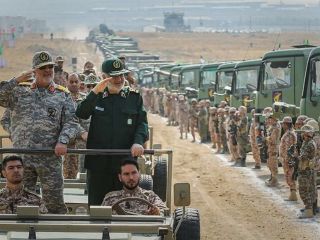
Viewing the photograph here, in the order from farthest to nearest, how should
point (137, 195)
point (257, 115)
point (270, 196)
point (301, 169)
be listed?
point (257, 115) → point (270, 196) → point (301, 169) → point (137, 195)

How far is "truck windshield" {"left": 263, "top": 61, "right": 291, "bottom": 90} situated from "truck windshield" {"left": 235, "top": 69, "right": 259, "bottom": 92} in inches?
114

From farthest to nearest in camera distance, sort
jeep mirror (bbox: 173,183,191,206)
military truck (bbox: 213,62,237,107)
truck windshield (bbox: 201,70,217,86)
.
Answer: truck windshield (bbox: 201,70,217,86)
military truck (bbox: 213,62,237,107)
jeep mirror (bbox: 173,183,191,206)

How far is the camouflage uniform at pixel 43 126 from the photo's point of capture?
1002cm

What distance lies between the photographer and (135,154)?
9.73m

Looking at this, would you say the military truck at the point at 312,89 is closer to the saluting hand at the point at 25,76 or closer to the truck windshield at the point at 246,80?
the truck windshield at the point at 246,80

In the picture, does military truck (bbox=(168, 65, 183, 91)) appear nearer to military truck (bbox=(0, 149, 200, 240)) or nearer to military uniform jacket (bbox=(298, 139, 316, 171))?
military uniform jacket (bbox=(298, 139, 316, 171))

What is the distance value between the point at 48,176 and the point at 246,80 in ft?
63.4

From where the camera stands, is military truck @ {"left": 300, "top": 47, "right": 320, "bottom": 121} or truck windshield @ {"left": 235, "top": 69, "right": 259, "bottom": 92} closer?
military truck @ {"left": 300, "top": 47, "right": 320, "bottom": 121}

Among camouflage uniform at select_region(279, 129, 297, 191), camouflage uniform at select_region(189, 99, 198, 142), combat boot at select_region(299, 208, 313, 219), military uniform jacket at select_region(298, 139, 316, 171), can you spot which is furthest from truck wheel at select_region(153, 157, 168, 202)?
camouflage uniform at select_region(189, 99, 198, 142)

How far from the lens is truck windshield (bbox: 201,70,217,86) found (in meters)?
36.1

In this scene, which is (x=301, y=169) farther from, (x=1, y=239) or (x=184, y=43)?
(x=184, y=43)

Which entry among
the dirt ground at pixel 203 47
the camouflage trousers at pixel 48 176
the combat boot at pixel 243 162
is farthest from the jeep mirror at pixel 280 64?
the dirt ground at pixel 203 47

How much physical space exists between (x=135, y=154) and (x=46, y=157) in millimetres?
839

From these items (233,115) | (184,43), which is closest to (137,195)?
(233,115)
